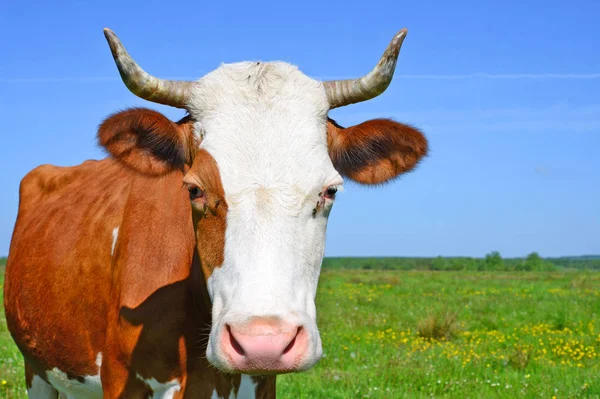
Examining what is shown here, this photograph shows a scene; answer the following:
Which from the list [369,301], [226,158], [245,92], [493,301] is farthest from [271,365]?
[493,301]

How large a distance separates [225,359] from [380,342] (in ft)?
28.5

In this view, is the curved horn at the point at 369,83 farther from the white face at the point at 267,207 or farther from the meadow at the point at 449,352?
the meadow at the point at 449,352

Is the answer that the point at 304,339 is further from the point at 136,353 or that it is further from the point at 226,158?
the point at 136,353

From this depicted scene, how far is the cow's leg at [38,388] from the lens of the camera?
675cm

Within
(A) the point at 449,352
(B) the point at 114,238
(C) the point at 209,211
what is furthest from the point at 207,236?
(A) the point at 449,352

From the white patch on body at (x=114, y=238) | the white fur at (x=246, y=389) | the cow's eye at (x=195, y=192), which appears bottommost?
the white fur at (x=246, y=389)

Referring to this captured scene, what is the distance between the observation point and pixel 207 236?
3.65 m

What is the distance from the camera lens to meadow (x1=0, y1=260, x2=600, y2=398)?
7.95 metres

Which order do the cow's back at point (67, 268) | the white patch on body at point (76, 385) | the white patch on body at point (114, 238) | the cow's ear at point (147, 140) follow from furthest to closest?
the white patch on body at point (76, 385), the cow's back at point (67, 268), the white patch on body at point (114, 238), the cow's ear at point (147, 140)

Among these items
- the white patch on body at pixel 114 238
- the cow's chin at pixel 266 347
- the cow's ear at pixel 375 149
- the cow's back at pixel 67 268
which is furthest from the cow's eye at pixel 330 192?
the white patch on body at pixel 114 238

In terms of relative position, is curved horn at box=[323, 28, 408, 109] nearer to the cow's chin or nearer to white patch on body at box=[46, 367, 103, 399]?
the cow's chin

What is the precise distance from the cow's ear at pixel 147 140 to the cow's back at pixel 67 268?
1.46 ft

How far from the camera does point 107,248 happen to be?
4984mm

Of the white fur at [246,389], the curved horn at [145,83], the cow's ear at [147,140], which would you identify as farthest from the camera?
the white fur at [246,389]
